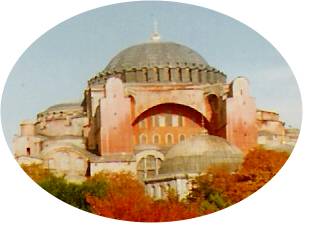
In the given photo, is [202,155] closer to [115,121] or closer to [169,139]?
[169,139]

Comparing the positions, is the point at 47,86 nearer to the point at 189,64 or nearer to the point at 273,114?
the point at 189,64

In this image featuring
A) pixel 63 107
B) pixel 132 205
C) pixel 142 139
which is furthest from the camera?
pixel 142 139

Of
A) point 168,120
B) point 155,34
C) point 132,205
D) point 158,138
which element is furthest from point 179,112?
point 132,205

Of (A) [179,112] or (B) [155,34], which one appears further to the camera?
(A) [179,112]

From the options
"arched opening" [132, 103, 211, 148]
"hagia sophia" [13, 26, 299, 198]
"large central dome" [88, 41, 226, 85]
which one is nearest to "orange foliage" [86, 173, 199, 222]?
"hagia sophia" [13, 26, 299, 198]

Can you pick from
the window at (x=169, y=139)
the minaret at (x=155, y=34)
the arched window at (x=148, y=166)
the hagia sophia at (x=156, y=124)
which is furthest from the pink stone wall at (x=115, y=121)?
the minaret at (x=155, y=34)

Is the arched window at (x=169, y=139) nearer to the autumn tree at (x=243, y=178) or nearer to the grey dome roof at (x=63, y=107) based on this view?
the autumn tree at (x=243, y=178)
